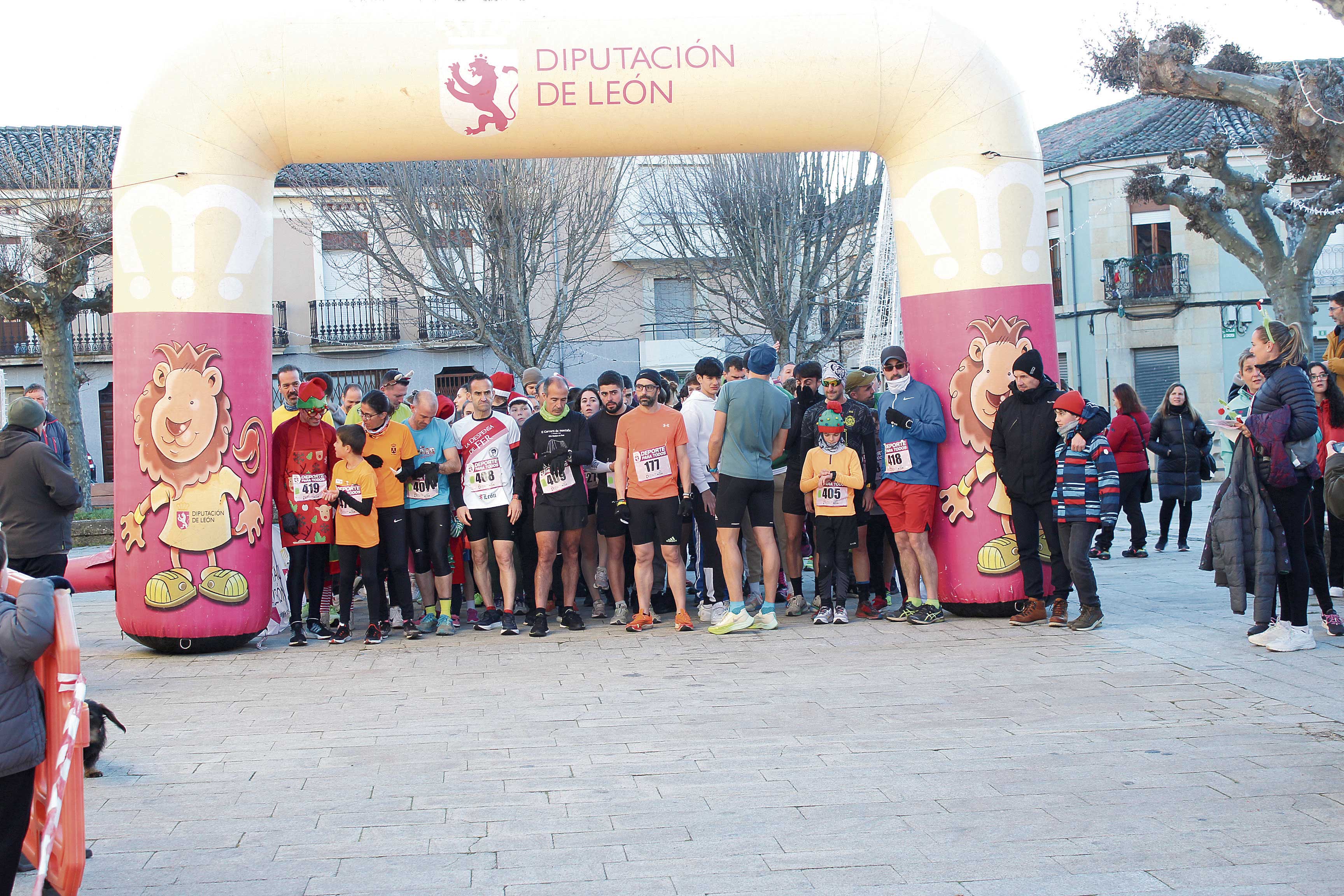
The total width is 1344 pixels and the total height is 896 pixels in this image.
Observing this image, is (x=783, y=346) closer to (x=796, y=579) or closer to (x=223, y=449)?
(x=796, y=579)

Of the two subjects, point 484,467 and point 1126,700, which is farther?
point 484,467

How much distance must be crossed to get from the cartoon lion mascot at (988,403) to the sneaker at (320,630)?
4.78 metres

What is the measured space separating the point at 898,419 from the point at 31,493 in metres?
5.74

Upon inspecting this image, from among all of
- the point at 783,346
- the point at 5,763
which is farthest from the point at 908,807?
the point at 783,346

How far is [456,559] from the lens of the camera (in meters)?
9.77

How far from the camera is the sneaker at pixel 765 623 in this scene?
349 inches

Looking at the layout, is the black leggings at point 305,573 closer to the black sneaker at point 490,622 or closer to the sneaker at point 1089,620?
the black sneaker at point 490,622

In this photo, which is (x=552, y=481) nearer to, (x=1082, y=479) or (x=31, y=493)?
(x=31, y=493)

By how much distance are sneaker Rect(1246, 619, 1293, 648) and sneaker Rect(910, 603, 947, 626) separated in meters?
2.10

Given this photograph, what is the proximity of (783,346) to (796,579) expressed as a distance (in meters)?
17.5

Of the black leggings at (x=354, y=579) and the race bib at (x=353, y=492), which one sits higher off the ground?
the race bib at (x=353, y=492)

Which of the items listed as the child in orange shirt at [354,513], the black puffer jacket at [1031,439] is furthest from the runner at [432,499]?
the black puffer jacket at [1031,439]

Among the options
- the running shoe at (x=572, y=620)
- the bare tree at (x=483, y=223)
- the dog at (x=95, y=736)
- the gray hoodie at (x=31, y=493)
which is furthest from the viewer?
the bare tree at (x=483, y=223)

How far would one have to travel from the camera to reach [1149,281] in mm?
34188
